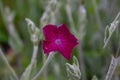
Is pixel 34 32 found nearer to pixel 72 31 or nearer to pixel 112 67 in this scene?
pixel 112 67

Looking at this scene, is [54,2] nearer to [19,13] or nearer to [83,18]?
[83,18]

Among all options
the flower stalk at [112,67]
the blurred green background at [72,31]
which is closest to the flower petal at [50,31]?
the flower stalk at [112,67]

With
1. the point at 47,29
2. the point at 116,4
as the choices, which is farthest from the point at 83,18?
the point at 47,29

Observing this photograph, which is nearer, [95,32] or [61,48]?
[61,48]

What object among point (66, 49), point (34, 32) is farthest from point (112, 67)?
Result: point (34, 32)

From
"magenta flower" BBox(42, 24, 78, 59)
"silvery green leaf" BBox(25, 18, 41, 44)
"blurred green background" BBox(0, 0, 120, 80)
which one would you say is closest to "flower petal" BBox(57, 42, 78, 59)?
"magenta flower" BBox(42, 24, 78, 59)

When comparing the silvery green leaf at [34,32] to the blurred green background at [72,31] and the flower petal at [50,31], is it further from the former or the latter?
the blurred green background at [72,31]
